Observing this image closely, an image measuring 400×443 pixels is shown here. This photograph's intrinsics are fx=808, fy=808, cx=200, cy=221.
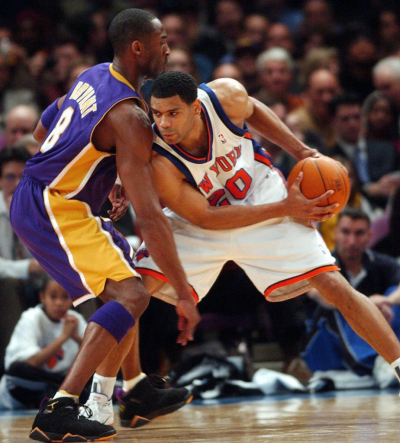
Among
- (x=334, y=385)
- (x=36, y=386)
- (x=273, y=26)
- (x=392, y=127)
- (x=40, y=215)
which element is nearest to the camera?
(x=40, y=215)

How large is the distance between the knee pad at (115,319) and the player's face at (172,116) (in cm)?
89

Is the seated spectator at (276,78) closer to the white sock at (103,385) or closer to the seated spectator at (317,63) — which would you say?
the seated spectator at (317,63)

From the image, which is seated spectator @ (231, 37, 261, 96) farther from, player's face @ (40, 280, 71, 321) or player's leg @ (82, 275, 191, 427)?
player's leg @ (82, 275, 191, 427)

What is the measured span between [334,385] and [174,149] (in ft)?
8.34

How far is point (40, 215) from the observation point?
12.5ft

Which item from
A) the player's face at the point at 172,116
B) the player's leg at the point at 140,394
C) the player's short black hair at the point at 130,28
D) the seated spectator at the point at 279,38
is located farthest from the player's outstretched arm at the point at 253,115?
the seated spectator at the point at 279,38

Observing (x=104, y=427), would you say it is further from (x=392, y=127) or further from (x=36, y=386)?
(x=392, y=127)

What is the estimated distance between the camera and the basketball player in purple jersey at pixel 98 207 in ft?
11.8

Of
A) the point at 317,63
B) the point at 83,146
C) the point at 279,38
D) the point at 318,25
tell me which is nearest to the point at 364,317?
the point at 83,146

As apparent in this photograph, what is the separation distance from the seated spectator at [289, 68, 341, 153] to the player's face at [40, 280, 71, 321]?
3153mm

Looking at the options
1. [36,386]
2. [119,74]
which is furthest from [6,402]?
[119,74]

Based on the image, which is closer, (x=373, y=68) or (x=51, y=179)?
(x=51, y=179)

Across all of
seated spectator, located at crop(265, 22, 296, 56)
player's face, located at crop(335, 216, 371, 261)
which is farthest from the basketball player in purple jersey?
seated spectator, located at crop(265, 22, 296, 56)

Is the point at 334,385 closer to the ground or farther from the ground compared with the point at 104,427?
closer to the ground
